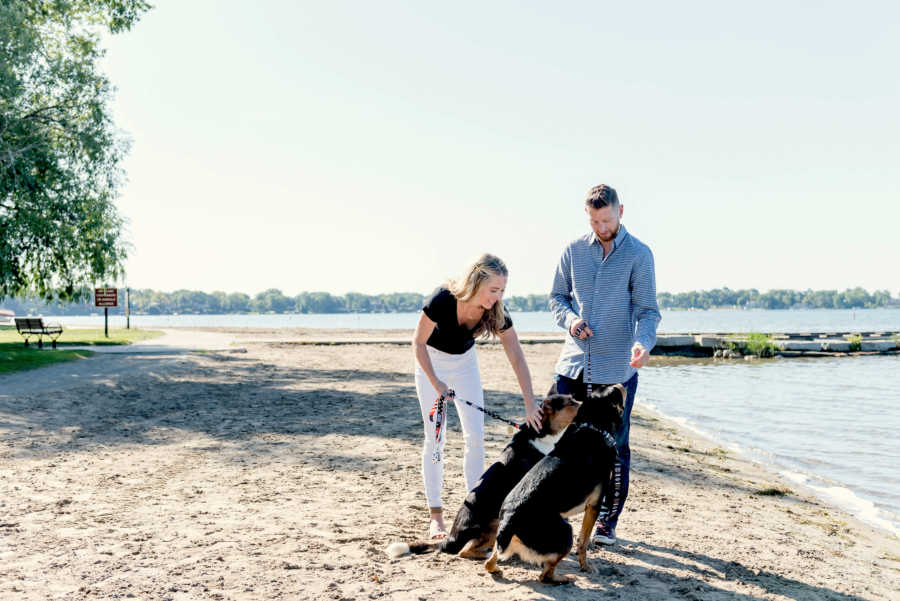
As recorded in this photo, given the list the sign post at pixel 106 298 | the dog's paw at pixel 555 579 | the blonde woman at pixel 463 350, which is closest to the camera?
the dog's paw at pixel 555 579

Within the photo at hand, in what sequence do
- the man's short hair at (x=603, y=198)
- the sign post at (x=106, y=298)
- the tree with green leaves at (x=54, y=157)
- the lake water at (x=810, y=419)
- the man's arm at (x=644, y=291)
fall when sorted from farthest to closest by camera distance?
the sign post at (x=106, y=298) < the tree with green leaves at (x=54, y=157) < the lake water at (x=810, y=419) < the man's arm at (x=644, y=291) < the man's short hair at (x=603, y=198)

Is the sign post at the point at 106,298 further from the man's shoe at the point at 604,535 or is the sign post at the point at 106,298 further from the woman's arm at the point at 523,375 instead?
the man's shoe at the point at 604,535

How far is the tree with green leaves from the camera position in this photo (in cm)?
1891

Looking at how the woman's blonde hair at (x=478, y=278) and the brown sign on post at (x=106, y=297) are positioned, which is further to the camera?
the brown sign on post at (x=106, y=297)

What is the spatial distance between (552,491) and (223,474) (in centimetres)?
456

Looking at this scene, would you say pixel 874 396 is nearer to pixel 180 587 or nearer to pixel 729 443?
pixel 729 443

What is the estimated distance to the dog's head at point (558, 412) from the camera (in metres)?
4.43

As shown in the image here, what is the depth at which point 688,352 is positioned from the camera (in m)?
33.4

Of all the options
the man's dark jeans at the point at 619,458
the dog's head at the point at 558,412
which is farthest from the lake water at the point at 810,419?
the dog's head at the point at 558,412

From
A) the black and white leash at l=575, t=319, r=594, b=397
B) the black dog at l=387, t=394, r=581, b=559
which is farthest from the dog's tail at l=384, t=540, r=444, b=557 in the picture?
the black and white leash at l=575, t=319, r=594, b=397

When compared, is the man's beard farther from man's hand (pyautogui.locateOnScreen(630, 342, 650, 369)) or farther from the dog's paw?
the dog's paw

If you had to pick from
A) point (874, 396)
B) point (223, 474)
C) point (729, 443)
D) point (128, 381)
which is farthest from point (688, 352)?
point (223, 474)

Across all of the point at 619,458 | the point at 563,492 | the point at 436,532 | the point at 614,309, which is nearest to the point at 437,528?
the point at 436,532

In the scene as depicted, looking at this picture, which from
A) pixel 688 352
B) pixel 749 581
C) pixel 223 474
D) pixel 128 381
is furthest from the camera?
pixel 688 352
